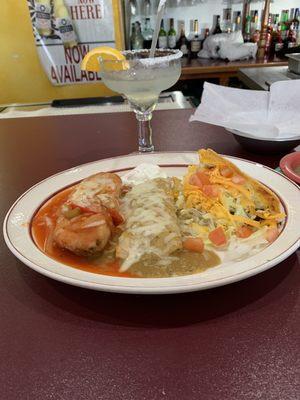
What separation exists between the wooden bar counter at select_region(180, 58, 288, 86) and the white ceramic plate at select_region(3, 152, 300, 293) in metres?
2.95

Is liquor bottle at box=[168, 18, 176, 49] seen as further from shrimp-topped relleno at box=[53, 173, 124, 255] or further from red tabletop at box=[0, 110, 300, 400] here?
red tabletop at box=[0, 110, 300, 400]

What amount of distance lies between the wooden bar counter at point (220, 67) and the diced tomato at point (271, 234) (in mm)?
3208

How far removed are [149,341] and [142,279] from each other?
86mm

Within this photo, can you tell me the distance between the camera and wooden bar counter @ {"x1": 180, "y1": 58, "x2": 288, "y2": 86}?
3637 millimetres

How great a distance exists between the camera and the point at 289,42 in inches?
158

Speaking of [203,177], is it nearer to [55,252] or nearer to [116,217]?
[116,217]

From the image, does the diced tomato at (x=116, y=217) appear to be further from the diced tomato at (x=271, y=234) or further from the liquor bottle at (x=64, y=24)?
the liquor bottle at (x=64, y=24)

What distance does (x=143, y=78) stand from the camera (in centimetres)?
110

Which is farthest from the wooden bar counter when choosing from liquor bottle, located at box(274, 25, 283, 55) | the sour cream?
the sour cream

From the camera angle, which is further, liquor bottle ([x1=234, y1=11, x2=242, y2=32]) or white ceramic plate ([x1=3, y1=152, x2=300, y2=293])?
liquor bottle ([x1=234, y1=11, x2=242, y2=32])

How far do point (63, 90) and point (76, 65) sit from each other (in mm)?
276

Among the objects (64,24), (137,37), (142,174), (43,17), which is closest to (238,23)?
(137,37)

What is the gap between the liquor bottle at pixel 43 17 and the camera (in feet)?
10.6

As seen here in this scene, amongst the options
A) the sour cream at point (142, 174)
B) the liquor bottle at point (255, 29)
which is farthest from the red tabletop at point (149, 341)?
the liquor bottle at point (255, 29)
